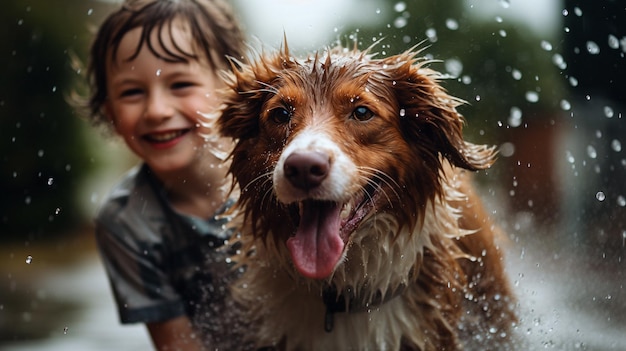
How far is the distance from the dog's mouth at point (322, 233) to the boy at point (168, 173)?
875 millimetres

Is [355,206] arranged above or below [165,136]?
above

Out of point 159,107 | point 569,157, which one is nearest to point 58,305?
point 159,107

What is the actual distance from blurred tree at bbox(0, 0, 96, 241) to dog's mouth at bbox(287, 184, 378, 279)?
8.48 m

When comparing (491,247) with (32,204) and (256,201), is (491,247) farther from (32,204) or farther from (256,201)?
(32,204)

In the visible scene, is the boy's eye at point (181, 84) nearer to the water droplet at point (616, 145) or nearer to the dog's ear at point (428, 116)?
the dog's ear at point (428, 116)

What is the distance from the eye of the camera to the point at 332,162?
7.63ft

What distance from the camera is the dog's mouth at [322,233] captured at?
2.44 m

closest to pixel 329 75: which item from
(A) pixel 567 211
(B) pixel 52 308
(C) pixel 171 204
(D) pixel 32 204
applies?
(C) pixel 171 204

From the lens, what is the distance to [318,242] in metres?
2.46

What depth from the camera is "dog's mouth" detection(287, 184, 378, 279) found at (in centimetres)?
244

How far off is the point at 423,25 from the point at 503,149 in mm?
660

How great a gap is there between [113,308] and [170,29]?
4314mm

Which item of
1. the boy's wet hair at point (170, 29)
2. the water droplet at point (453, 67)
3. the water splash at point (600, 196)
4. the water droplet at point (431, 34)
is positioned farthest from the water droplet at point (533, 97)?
the boy's wet hair at point (170, 29)

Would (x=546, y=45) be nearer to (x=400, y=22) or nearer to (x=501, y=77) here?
(x=501, y=77)
